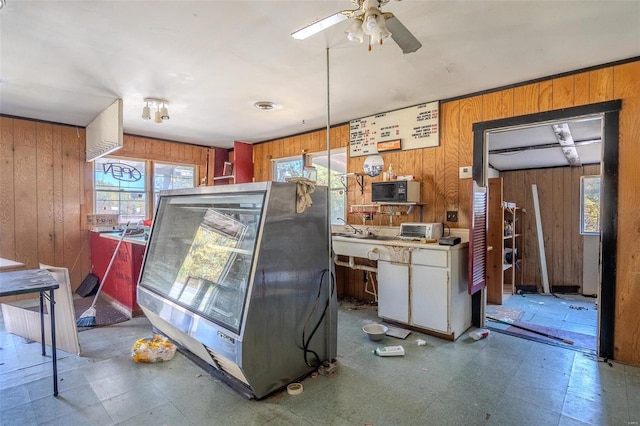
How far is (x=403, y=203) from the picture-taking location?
356cm

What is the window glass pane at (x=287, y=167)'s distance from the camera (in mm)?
5328

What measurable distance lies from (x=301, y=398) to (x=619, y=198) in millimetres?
2898

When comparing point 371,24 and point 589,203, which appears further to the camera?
point 589,203

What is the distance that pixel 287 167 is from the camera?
5562 millimetres

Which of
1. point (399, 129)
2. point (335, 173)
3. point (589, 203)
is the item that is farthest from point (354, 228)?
point (589, 203)

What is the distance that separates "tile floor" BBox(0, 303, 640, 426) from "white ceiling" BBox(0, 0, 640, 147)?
243cm

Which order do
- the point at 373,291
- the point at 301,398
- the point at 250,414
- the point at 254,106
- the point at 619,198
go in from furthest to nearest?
the point at 373,291, the point at 254,106, the point at 619,198, the point at 301,398, the point at 250,414

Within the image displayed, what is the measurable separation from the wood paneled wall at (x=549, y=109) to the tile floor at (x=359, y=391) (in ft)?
1.97

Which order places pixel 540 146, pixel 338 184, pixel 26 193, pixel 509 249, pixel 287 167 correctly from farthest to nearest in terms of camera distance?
pixel 287 167 → pixel 509 249 → pixel 338 184 → pixel 540 146 → pixel 26 193

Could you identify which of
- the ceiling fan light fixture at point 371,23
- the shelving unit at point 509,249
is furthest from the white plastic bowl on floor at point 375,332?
the shelving unit at point 509,249

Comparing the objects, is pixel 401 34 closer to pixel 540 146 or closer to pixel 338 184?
pixel 338 184

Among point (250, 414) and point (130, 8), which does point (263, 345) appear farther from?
point (130, 8)

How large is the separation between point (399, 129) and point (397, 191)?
84cm

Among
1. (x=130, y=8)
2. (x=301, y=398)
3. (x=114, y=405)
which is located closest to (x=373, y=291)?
(x=301, y=398)
